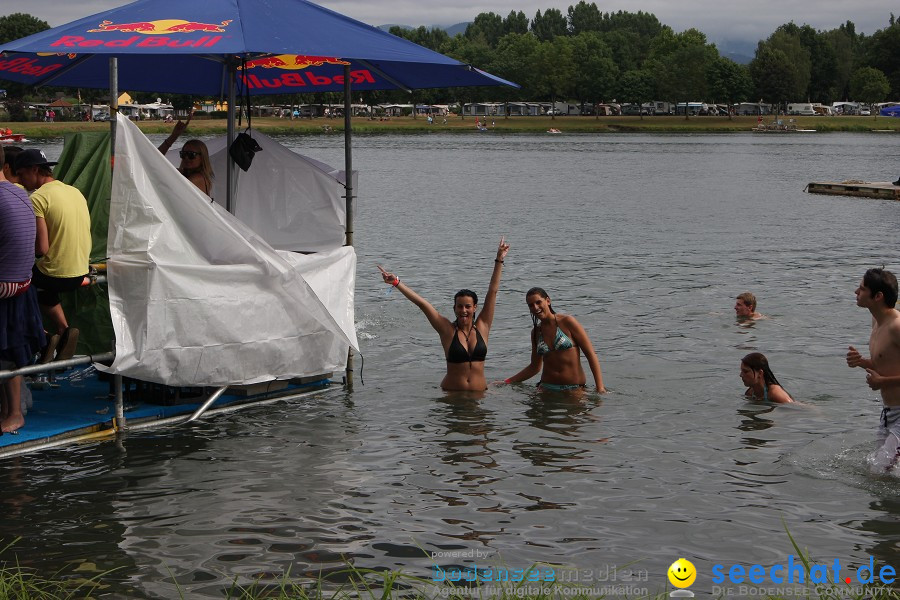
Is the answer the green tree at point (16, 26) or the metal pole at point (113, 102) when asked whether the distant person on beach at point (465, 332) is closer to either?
the metal pole at point (113, 102)

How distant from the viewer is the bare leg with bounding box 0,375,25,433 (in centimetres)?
878

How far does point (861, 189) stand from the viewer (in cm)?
4341

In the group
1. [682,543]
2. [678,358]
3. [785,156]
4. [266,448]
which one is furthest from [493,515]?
[785,156]

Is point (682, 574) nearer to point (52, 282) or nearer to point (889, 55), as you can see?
point (52, 282)

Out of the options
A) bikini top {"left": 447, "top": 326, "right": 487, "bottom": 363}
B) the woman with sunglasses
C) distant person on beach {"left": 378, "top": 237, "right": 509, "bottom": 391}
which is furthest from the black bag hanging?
bikini top {"left": 447, "top": 326, "right": 487, "bottom": 363}

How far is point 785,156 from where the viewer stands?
78750 mm

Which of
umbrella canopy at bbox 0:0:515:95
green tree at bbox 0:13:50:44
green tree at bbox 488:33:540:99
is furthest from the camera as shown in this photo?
green tree at bbox 488:33:540:99

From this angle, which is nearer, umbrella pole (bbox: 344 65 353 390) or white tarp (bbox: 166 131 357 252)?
umbrella pole (bbox: 344 65 353 390)

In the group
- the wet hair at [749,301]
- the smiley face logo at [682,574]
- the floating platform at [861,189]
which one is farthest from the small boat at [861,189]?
the smiley face logo at [682,574]

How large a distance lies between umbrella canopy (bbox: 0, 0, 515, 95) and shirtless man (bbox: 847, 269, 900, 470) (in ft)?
14.6

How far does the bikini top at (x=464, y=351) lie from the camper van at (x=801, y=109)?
15948 centimetres

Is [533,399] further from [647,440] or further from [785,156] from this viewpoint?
[785,156]

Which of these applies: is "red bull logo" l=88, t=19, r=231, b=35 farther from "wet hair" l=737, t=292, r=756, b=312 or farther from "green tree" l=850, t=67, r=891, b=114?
"green tree" l=850, t=67, r=891, b=114

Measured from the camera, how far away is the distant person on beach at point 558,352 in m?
11.8
